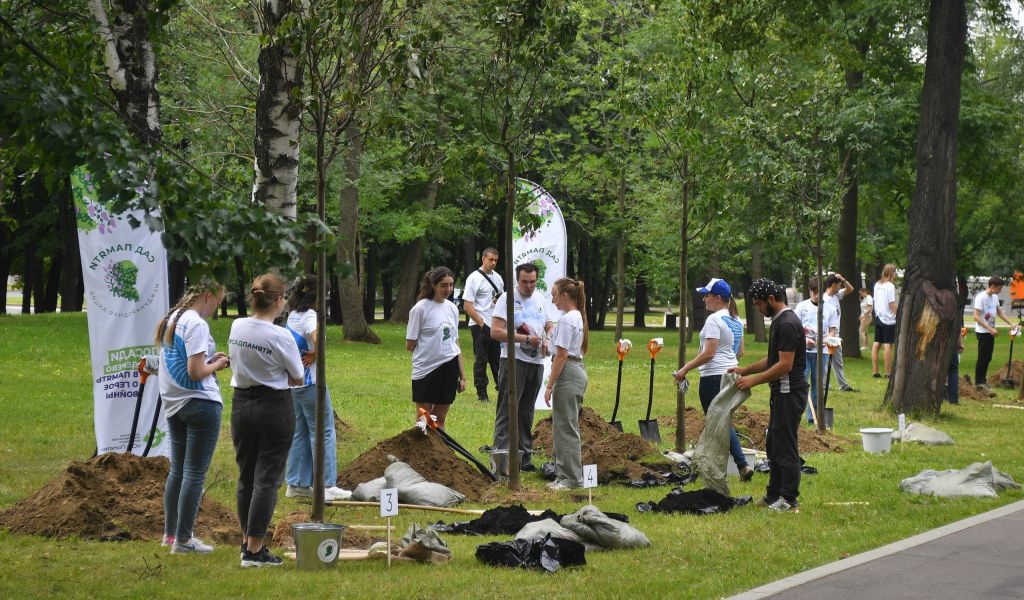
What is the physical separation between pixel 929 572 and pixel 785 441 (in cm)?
214

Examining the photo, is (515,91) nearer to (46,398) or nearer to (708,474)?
(708,474)

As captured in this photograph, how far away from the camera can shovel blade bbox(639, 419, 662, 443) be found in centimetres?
1322

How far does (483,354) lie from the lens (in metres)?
16.6

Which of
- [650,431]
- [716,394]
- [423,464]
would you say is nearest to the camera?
[423,464]

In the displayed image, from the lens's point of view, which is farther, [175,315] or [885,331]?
[885,331]

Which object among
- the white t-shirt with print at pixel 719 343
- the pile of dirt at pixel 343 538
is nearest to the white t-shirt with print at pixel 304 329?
the pile of dirt at pixel 343 538

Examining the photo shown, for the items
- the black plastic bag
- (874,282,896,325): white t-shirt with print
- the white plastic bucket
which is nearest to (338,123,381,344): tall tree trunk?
(874,282,896,325): white t-shirt with print

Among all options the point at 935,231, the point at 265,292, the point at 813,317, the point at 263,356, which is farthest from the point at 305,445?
the point at 935,231

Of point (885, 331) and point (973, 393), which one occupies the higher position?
point (885, 331)

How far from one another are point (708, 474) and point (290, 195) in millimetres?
4062

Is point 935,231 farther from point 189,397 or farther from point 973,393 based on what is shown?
point 189,397

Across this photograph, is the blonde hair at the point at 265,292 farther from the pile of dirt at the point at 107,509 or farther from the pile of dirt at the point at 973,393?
the pile of dirt at the point at 973,393

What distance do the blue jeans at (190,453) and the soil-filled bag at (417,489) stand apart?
7.09 feet

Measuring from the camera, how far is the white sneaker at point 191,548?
754cm
